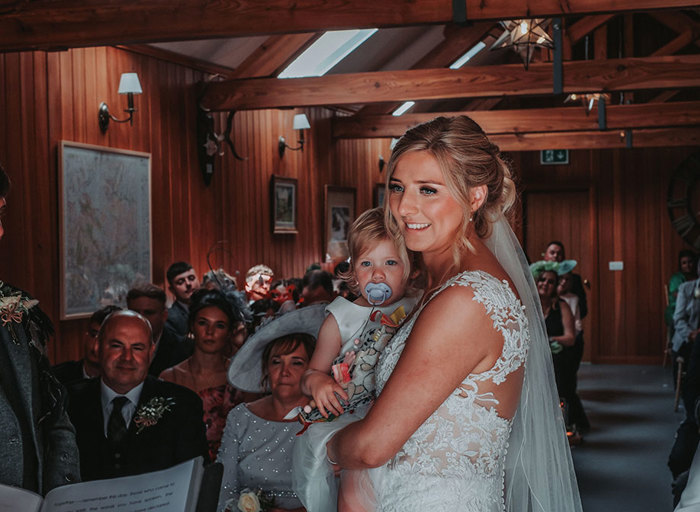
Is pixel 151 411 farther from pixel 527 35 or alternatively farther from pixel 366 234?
pixel 527 35

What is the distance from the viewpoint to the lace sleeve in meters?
3.15

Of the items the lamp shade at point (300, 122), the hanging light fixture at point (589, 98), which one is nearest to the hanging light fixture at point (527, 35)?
the hanging light fixture at point (589, 98)

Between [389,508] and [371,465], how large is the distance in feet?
0.84

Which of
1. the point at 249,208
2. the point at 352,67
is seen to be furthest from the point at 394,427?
the point at 352,67

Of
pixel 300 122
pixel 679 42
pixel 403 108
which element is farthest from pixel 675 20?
pixel 300 122

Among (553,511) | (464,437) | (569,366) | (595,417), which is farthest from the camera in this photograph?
(595,417)

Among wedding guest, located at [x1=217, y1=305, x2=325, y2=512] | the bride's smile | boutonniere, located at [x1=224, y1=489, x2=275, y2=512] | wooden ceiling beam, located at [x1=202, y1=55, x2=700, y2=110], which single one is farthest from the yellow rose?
wooden ceiling beam, located at [x1=202, y1=55, x2=700, y2=110]

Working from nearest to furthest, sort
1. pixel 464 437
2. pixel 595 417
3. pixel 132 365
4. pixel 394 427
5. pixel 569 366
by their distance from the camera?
pixel 394 427 < pixel 464 437 < pixel 132 365 < pixel 569 366 < pixel 595 417

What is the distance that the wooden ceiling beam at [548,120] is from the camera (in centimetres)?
972

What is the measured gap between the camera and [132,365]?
3184 mm

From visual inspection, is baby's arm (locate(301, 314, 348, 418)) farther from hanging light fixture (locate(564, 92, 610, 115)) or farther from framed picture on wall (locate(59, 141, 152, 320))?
hanging light fixture (locate(564, 92, 610, 115))

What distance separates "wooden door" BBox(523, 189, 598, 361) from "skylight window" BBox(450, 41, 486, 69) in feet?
9.24

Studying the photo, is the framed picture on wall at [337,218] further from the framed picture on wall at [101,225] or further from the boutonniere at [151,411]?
the boutonniere at [151,411]

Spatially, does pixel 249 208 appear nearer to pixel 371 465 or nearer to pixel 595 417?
pixel 595 417
